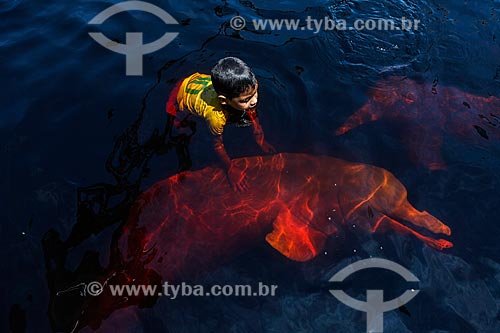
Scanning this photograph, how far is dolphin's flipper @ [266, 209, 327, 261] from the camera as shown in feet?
12.6

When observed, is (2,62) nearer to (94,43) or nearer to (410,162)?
(94,43)

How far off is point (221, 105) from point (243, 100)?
15.2 inches

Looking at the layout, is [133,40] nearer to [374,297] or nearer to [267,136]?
[267,136]

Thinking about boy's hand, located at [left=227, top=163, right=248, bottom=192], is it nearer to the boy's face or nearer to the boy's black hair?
the boy's face

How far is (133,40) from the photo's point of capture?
19.5 ft

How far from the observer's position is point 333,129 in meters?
4.80

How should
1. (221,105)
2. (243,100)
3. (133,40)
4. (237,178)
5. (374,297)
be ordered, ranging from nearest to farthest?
1. (374,297)
2. (243,100)
3. (237,178)
4. (221,105)
5. (133,40)

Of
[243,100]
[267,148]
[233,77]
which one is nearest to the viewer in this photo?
[233,77]

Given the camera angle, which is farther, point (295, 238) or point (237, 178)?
point (237, 178)

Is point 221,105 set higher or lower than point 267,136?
higher

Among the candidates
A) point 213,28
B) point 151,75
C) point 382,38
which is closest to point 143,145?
point 151,75

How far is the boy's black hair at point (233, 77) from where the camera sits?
4.00 metres

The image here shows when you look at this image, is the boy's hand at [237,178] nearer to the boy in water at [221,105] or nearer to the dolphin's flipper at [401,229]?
the boy in water at [221,105]

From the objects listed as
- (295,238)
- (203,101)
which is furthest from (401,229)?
(203,101)
